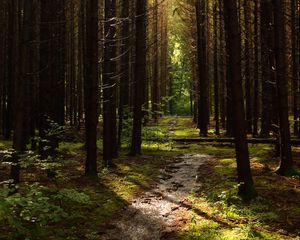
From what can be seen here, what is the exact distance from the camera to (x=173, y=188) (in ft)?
39.1

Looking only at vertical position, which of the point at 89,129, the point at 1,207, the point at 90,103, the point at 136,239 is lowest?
the point at 136,239

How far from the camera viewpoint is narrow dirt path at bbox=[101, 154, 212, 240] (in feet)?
25.7

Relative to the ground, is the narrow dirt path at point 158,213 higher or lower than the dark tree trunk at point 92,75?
lower

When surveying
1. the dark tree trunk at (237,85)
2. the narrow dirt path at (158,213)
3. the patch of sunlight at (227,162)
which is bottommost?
the narrow dirt path at (158,213)

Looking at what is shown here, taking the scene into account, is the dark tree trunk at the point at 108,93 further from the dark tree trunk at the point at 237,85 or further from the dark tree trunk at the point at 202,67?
the dark tree trunk at the point at 202,67

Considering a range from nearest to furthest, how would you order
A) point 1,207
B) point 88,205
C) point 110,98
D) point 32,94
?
1. point 1,207
2. point 88,205
3. point 110,98
4. point 32,94

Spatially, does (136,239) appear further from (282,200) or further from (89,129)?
(89,129)

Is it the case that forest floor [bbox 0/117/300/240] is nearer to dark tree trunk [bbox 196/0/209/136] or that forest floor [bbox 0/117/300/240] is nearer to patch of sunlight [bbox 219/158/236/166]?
patch of sunlight [bbox 219/158/236/166]

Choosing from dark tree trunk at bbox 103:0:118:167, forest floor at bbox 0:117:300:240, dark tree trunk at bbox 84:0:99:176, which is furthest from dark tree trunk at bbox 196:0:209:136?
dark tree trunk at bbox 84:0:99:176

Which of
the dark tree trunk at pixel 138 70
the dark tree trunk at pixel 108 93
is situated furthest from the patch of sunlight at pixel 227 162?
the dark tree trunk at pixel 108 93

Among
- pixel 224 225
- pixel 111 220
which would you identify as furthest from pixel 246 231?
pixel 111 220

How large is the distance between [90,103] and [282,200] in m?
5.85

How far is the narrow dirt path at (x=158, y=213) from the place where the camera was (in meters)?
7.82

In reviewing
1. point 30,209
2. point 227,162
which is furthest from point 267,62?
point 30,209
